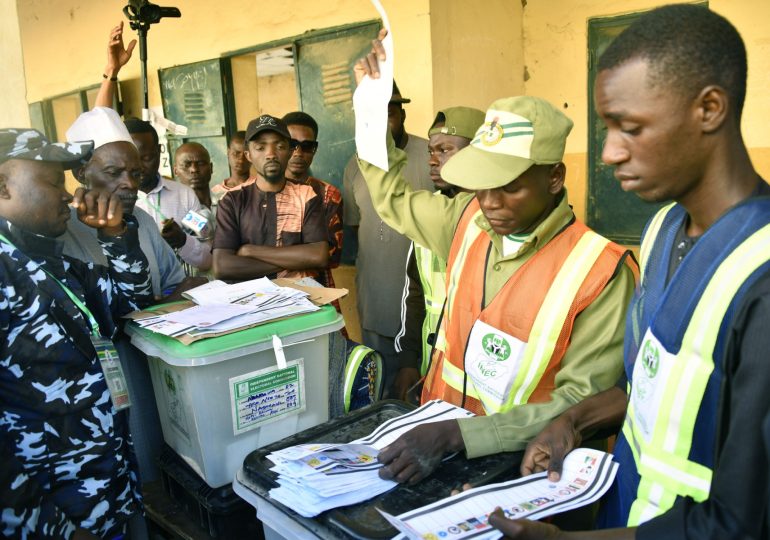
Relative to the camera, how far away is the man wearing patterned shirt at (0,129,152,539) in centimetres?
146

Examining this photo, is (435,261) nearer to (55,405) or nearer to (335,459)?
(335,459)

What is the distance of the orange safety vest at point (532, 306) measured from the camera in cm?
153

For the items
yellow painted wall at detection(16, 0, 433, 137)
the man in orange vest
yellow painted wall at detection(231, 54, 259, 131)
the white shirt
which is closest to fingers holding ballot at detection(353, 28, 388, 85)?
the man in orange vest

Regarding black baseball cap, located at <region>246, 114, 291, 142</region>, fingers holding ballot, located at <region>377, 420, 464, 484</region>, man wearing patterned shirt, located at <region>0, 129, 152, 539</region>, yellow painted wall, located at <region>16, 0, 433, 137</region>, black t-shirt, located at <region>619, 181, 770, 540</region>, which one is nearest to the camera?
black t-shirt, located at <region>619, 181, 770, 540</region>

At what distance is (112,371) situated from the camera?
168 centimetres

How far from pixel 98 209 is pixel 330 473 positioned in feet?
3.74

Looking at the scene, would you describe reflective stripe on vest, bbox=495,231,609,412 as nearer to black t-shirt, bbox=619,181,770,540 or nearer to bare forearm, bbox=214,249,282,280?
black t-shirt, bbox=619,181,770,540

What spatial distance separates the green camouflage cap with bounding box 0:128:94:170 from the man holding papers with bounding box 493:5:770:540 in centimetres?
138

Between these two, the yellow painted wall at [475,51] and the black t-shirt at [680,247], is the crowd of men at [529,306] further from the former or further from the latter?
the yellow painted wall at [475,51]

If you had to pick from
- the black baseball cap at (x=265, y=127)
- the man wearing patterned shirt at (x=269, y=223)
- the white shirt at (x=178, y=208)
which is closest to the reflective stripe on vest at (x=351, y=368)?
the man wearing patterned shirt at (x=269, y=223)

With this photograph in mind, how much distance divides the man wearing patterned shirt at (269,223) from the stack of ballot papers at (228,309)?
3.13ft

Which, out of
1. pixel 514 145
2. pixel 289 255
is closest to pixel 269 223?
pixel 289 255

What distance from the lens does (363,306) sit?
356 cm

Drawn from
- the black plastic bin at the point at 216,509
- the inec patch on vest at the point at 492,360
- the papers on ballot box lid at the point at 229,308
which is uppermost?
the papers on ballot box lid at the point at 229,308
